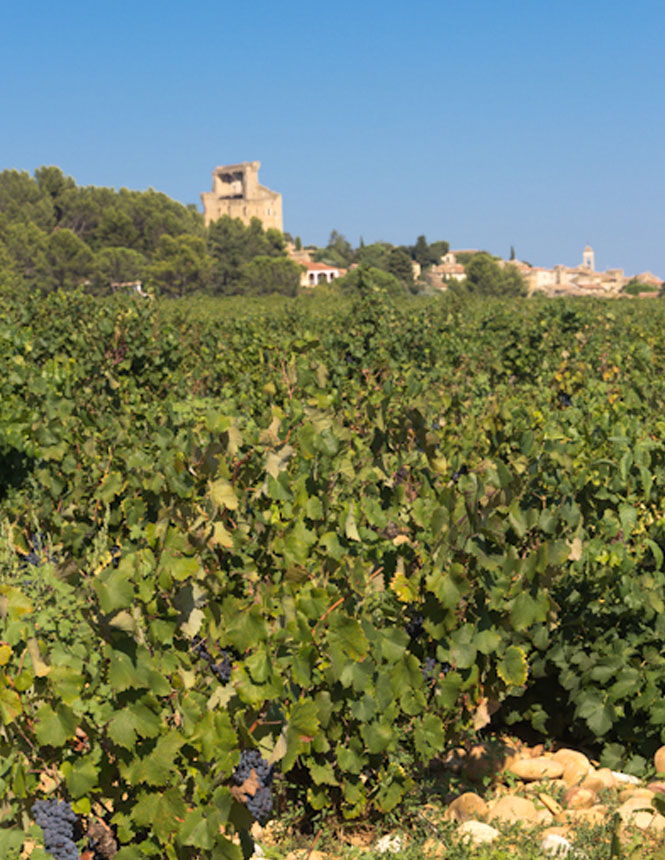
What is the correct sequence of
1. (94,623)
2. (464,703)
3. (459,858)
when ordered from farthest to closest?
(464,703), (459,858), (94,623)

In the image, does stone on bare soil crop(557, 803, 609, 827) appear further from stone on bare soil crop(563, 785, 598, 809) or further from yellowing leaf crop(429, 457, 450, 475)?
yellowing leaf crop(429, 457, 450, 475)

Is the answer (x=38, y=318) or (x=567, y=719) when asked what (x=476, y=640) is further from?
(x=38, y=318)

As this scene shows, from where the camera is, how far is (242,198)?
137750mm

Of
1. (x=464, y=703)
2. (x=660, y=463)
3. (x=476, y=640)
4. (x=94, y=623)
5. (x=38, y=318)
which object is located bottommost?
(x=464, y=703)

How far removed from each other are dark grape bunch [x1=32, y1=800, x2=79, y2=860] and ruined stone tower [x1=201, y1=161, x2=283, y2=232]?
132 metres

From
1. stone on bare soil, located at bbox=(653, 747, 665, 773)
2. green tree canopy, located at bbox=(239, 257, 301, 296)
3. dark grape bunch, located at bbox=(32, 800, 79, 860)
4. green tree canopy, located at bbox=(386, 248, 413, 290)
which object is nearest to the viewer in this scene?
dark grape bunch, located at bbox=(32, 800, 79, 860)

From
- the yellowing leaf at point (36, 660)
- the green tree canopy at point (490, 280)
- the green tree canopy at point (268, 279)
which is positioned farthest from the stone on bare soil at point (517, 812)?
the green tree canopy at point (490, 280)

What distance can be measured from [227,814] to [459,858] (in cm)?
89

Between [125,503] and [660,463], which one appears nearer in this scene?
[660,463]

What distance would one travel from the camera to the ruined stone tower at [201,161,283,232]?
133875 millimetres

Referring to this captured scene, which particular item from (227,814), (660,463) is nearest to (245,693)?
(227,814)

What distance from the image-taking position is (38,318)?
14.4m

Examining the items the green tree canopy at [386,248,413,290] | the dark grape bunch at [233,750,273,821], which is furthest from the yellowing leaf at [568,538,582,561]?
the green tree canopy at [386,248,413,290]

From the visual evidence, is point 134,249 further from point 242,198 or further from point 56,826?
point 56,826
